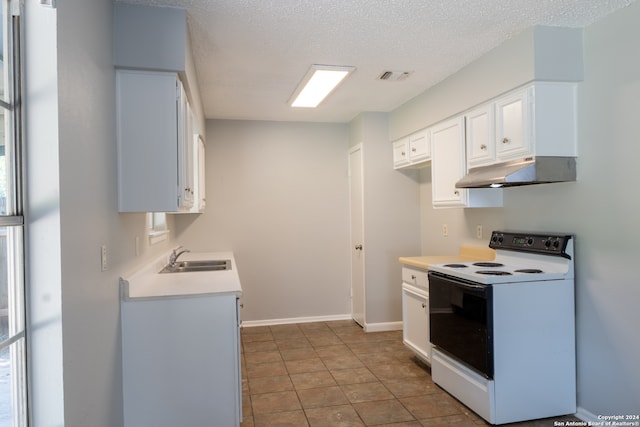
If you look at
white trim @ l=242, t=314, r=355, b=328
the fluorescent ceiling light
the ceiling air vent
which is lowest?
white trim @ l=242, t=314, r=355, b=328

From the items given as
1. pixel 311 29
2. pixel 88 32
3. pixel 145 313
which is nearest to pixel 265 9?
pixel 311 29

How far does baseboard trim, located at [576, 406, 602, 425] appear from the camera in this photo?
8.22 ft

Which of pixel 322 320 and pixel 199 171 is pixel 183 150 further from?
pixel 322 320

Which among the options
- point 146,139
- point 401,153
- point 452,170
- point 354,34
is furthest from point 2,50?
point 401,153

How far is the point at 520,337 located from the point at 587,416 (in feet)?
2.01

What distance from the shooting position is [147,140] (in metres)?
2.19

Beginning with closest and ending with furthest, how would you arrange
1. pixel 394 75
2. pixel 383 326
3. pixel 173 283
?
pixel 173 283 → pixel 394 75 → pixel 383 326

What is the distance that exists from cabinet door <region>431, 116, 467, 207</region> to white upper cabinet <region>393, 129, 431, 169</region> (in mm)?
144

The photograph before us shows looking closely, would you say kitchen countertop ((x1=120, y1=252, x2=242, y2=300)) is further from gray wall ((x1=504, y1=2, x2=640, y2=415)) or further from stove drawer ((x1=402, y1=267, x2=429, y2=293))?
gray wall ((x1=504, y1=2, x2=640, y2=415))

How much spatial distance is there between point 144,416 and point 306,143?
3.46 meters

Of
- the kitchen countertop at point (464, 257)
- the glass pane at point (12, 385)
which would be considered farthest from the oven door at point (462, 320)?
the glass pane at point (12, 385)

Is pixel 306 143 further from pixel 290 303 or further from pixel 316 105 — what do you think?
pixel 290 303

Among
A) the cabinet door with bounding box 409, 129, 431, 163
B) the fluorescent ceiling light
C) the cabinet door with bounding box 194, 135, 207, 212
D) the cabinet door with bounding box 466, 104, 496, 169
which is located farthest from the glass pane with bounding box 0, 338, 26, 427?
the cabinet door with bounding box 409, 129, 431, 163

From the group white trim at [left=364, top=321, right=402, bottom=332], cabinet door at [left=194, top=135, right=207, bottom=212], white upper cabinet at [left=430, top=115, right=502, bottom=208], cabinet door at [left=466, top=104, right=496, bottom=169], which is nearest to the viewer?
cabinet door at [left=466, top=104, right=496, bottom=169]
